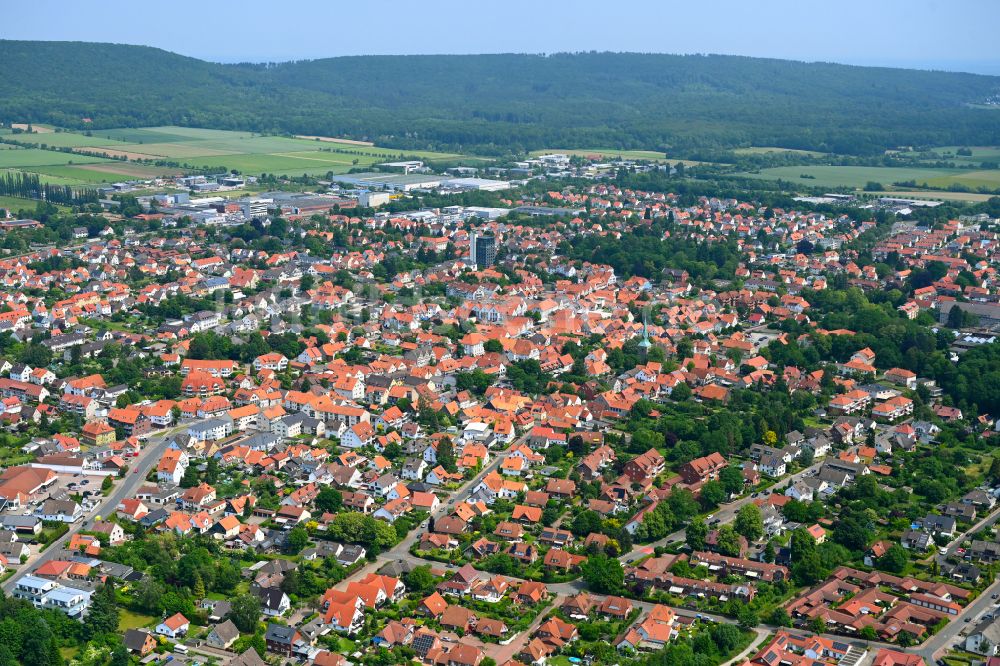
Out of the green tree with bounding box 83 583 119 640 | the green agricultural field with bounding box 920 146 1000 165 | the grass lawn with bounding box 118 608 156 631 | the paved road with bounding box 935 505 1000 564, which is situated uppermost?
the green agricultural field with bounding box 920 146 1000 165

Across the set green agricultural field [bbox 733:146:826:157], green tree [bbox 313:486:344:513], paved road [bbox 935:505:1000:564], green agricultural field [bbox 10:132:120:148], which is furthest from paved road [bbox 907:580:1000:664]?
green agricultural field [bbox 10:132:120:148]

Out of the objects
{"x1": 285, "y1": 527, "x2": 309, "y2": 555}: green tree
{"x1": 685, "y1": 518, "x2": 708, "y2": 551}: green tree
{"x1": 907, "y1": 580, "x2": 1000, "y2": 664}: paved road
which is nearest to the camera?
{"x1": 907, "y1": 580, "x2": 1000, "y2": 664}: paved road

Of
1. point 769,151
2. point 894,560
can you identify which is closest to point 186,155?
point 769,151

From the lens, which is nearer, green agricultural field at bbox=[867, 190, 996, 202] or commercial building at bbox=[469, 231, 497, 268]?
commercial building at bbox=[469, 231, 497, 268]

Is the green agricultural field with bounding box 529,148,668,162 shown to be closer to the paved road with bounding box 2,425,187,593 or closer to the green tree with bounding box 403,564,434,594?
the paved road with bounding box 2,425,187,593

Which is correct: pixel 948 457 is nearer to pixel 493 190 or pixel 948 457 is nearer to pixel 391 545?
pixel 391 545

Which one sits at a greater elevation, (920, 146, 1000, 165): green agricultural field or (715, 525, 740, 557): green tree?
(920, 146, 1000, 165): green agricultural field

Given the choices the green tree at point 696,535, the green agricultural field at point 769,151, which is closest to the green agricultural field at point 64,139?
the green agricultural field at point 769,151
